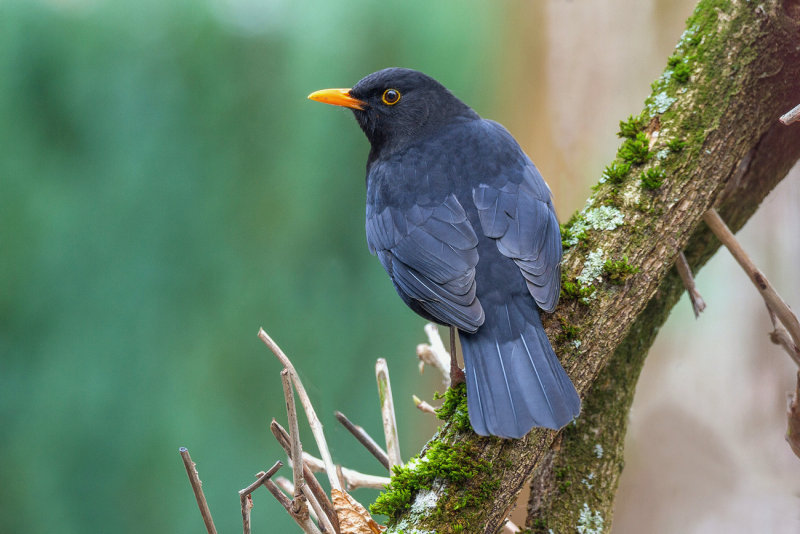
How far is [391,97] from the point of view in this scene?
8.62ft

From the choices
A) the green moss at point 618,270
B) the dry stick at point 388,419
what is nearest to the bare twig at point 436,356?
the dry stick at point 388,419

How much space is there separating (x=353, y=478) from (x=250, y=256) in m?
1.71

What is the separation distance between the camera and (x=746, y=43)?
6.80ft

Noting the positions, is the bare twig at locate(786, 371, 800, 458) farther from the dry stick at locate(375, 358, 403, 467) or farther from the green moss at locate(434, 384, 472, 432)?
the dry stick at locate(375, 358, 403, 467)

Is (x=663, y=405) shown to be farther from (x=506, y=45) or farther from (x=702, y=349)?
(x=506, y=45)

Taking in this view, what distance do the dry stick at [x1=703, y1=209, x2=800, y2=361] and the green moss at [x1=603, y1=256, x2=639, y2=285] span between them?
43 cm

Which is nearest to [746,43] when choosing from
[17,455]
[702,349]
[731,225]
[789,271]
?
[731,225]

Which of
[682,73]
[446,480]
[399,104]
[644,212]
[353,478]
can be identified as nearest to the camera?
[446,480]

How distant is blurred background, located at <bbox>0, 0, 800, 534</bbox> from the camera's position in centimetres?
316

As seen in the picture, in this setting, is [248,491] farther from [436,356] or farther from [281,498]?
[436,356]

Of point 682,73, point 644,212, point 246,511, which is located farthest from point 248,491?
point 682,73

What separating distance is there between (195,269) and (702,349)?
9.85ft

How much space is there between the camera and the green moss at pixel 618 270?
188 centimetres

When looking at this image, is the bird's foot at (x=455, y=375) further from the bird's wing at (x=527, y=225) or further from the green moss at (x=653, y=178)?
the green moss at (x=653, y=178)
